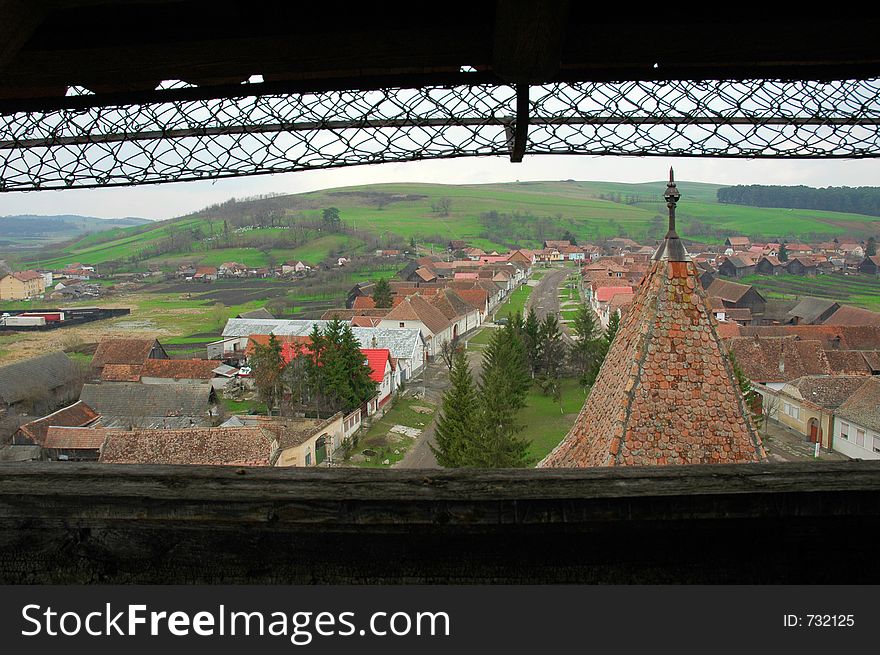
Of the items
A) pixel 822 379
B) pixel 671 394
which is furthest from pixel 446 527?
pixel 822 379

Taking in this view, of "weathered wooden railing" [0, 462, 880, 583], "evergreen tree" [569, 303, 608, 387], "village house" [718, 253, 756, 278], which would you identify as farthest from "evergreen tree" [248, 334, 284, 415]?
"village house" [718, 253, 756, 278]

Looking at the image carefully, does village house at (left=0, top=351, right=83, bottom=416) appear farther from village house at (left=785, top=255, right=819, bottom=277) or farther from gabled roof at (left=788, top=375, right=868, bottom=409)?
village house at (left=785, top=255, right=819, bottom=277)

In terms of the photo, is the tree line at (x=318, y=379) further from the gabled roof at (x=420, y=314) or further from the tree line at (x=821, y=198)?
the tree line at (x=821, y=198)

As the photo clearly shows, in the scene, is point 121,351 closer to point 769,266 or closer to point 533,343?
point 533,343

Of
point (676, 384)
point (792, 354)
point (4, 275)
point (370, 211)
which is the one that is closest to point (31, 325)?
point (4, 275)

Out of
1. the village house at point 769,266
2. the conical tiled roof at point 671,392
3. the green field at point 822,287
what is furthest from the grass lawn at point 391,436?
the village house at point 769,266

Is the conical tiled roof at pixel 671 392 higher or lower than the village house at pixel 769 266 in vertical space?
lower

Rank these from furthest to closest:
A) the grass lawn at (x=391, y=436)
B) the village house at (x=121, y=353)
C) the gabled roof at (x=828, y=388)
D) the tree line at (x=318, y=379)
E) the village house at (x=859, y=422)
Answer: the village house at (x=121, y=353), the tree line at (x=318, y=379), the grass lawn at (x=391, y=436), the gabled roof at (x=828, y=388), the village house at (x=859, y=422)
